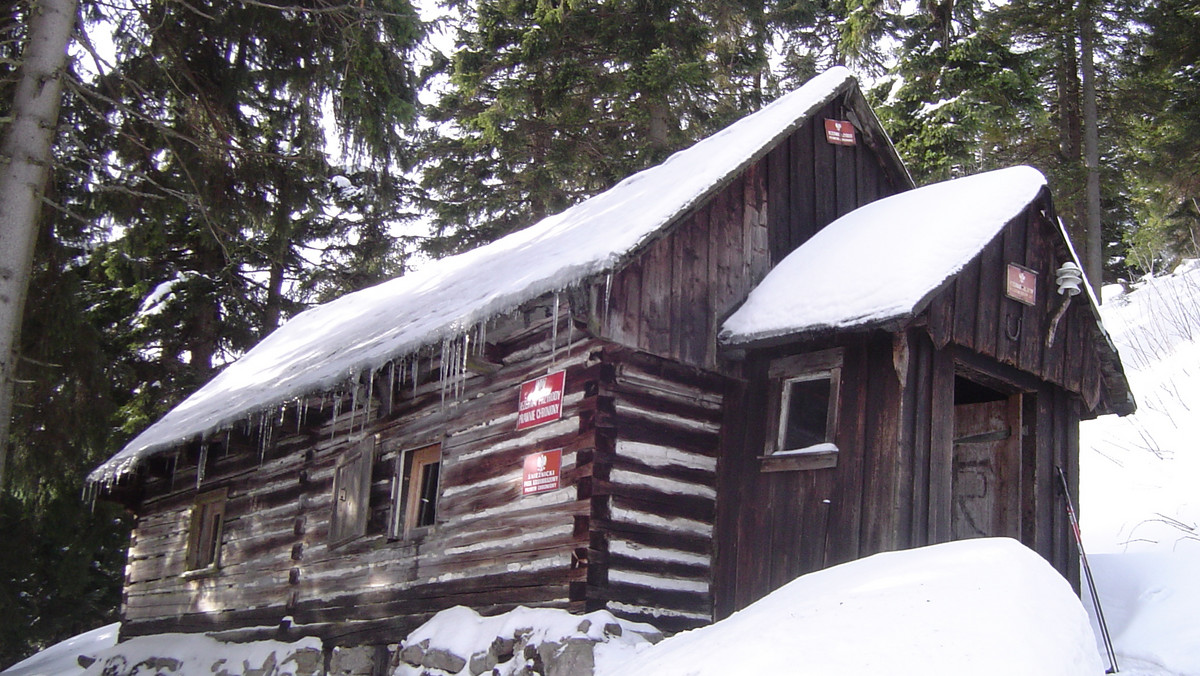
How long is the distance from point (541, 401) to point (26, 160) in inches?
194

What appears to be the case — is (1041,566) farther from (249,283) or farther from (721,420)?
(249,283)

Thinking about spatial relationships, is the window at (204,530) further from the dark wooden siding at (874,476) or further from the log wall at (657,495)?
the dark wooden siding at (874,476)

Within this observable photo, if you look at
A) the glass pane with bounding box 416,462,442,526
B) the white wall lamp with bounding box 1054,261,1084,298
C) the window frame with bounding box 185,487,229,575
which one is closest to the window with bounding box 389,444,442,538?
the glass pane with bounding box 416,462,442,526

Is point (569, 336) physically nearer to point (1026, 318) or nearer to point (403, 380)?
point (403, 380)

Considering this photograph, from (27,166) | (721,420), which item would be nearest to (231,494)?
(27,166)

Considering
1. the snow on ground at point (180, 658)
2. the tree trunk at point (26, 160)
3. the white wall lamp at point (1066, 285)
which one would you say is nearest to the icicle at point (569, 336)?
the white wall lamp at point (1066, 285)

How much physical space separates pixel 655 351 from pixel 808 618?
324 centimetres

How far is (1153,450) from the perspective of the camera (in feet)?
38.5

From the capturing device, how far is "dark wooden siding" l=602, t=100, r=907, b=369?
906cm

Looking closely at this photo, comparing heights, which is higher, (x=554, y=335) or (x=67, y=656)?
(x=554, y=335)

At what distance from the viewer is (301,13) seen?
10.6 meters

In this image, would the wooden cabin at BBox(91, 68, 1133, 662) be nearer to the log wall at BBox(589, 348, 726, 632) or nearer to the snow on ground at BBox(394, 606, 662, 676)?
the log wall at BBox(589, 348, 726, 632)

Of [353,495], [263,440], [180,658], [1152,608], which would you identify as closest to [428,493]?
[353,495]

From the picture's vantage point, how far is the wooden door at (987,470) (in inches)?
387
